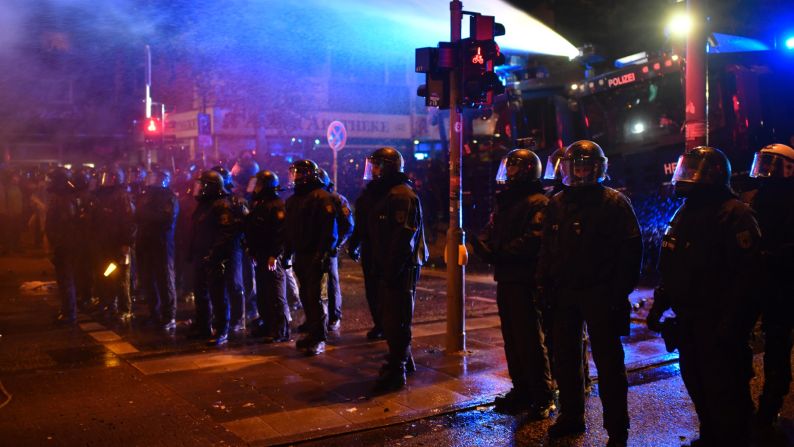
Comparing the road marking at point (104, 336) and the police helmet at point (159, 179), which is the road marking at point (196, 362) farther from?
the police helmet at point (159, 179)

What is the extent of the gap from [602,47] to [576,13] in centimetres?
410

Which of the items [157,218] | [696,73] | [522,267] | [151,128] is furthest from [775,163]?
[151,128]

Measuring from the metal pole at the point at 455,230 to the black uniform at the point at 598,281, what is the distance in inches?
104

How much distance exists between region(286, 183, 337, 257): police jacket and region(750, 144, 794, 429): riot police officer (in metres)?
3.92

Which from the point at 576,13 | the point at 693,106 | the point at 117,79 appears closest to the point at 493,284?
the point at 693,106

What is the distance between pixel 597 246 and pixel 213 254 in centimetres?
497

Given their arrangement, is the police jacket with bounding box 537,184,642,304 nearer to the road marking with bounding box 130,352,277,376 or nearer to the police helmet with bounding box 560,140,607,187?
the police helmet with bounding box 560,140,607,187

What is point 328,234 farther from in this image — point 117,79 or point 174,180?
point 117,79

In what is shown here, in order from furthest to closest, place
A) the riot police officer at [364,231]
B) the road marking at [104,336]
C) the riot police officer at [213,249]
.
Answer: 1. the road marking at [104,336]
2. the riot police officer at [213,249]
3. the riot police officer at [364,231]

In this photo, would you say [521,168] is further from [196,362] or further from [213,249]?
[213,249]

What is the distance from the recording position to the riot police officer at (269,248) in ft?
27.1

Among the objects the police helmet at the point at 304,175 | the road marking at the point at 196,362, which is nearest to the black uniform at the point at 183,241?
the road marking at the point at 196,362

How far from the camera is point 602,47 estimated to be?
63.5 ft

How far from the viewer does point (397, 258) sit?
19.9ft
